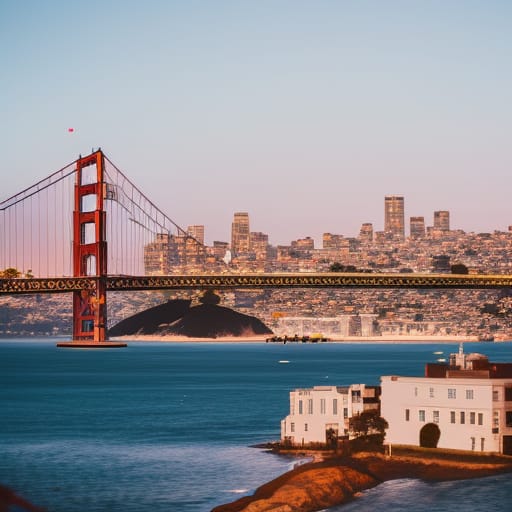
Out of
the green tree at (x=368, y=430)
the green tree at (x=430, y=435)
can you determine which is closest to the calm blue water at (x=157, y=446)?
the green tree at (x=368, y=430)

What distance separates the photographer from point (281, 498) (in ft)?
164

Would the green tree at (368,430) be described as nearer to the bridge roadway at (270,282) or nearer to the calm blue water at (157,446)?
the calm blue water at (157,446)

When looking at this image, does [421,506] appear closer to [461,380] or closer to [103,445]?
[461,380]

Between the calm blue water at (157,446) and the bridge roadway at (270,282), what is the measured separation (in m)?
21.1

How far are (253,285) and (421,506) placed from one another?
122276 mm

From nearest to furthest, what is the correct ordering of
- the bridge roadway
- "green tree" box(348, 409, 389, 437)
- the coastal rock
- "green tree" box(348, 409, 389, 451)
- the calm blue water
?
1. the coastal rock
2. the calm blue water
3. "green tree" box(348, 409, 389, 451)
4. "green tree" box(348, 409, 389, 437)
5. the bridge roadway

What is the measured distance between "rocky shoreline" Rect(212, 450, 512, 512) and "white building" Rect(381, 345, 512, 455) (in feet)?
3.33

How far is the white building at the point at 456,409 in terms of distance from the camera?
59375 millimetres

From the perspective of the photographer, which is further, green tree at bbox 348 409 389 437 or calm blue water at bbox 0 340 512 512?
green tree at bbox 348 409 389 437

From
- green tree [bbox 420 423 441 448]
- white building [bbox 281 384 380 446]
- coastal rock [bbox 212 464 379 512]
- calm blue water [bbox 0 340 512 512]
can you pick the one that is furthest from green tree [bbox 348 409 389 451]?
coastal rock [bbox 212 464 379 512]

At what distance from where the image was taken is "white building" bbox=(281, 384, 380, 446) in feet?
211

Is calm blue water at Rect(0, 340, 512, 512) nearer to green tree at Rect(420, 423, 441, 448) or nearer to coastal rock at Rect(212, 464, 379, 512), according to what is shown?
coastal rock at Rect(212, 464, 379, 512)

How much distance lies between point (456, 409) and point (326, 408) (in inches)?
268

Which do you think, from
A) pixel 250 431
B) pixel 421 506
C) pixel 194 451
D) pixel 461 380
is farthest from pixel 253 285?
pixel 421 506
